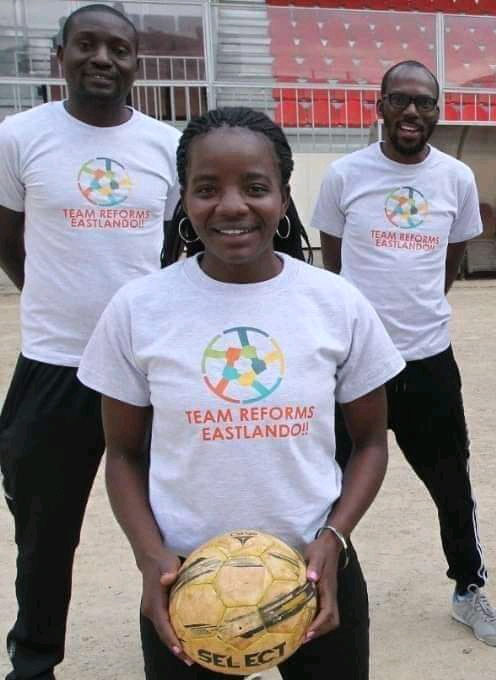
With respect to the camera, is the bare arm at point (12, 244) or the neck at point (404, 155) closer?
the bare arm at point (12, 244)

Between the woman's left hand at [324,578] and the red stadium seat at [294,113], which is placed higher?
the red stadium seat at [294,113]

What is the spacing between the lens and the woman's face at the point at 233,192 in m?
1.65

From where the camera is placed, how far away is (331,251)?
11.6ft

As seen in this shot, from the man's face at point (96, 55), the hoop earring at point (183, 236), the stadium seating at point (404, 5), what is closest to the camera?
the hoop earring at point (183, 236)

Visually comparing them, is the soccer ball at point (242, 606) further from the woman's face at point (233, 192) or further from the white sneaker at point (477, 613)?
the white sneaker at point (477, 613)

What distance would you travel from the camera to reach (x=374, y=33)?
59.7 feet


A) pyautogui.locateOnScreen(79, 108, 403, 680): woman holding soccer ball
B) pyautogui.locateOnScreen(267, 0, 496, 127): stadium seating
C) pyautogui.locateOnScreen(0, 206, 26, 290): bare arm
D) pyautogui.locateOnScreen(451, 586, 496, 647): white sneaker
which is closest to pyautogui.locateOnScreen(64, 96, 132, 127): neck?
pyautogui.locateOnScreen(0, 206, 26, 290): bare arm

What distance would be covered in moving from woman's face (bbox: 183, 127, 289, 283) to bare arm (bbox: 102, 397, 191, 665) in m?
0.40

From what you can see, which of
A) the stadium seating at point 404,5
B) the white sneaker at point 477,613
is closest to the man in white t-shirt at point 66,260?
the white sneaker at point 477,613

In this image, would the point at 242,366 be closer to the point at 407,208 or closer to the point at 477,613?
the point at 407,208

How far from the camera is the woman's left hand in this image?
1599 mm

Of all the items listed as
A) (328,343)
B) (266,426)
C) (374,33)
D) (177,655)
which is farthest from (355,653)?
(374,33)

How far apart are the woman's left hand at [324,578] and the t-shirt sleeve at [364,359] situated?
1.04 ft

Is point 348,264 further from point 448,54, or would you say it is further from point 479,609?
point 448,54
